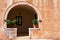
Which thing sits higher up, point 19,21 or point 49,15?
point 49,15

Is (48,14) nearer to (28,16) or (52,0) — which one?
(52,0)

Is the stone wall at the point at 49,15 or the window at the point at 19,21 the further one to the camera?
the window at the point at 19,21

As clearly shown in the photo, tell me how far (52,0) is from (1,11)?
387 cm

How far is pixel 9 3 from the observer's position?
14656mm

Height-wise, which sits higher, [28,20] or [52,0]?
[52,0]

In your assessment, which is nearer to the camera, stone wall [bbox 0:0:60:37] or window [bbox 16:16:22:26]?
stone wall [bbox 0:0:60:37]

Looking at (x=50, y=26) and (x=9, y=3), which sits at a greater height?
(x=9, y=3)

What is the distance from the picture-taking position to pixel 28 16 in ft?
60.8

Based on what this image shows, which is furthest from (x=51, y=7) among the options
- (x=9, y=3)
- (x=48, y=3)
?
(x=9, y=3)

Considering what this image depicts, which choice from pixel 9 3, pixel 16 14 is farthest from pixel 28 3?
pixel 16 14

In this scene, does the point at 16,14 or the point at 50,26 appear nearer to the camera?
the point at 50,26

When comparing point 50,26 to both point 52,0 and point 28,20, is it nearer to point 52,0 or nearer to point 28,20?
point 52,0

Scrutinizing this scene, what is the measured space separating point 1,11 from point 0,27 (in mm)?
1160

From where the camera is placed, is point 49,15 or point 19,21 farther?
point 19,21
